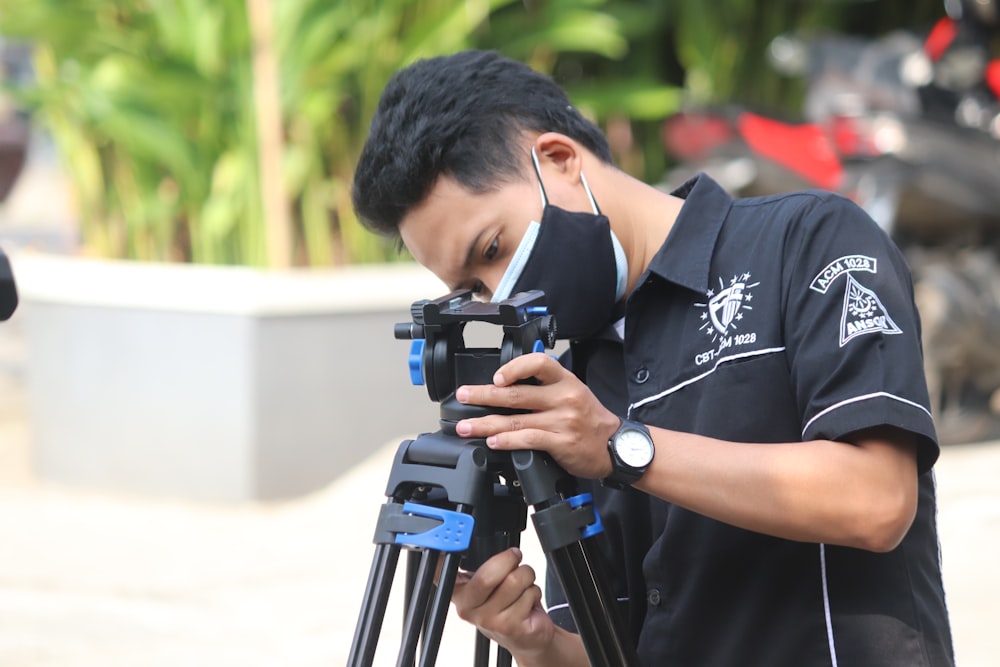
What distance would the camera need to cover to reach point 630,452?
4.46 ft

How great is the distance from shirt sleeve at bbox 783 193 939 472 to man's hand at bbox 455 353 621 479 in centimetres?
26

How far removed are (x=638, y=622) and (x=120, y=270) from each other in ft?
13.1

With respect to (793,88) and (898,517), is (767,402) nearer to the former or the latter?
(898,517)

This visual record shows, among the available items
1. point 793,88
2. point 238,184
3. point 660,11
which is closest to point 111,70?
point 238,184

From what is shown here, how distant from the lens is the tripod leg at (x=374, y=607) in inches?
55.6

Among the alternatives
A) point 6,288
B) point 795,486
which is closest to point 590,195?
point 795,486

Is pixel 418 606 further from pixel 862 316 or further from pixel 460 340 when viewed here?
pixel 862 316

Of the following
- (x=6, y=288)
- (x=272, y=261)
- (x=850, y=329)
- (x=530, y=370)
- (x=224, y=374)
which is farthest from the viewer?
(x=272, y=261)

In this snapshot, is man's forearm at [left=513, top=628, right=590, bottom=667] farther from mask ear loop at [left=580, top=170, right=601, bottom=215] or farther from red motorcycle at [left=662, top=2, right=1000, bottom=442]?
red motorcycle at [left=662, top=2, right=1000, bottom=442]

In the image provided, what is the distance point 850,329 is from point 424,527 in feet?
1.69

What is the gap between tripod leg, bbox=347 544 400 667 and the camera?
141 cm

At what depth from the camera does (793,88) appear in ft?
23.7

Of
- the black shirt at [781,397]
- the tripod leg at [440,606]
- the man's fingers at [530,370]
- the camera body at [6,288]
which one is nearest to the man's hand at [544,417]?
the man's fingers at [530,370]

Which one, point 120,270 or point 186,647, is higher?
point 120,270
